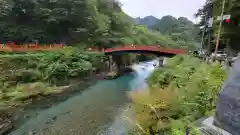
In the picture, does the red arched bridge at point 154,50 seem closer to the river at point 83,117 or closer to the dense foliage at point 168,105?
the river at point 83,117

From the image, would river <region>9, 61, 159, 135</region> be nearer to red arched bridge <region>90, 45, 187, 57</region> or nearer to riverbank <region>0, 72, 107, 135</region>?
riverbank <region>0, 72, 107, 135</region>

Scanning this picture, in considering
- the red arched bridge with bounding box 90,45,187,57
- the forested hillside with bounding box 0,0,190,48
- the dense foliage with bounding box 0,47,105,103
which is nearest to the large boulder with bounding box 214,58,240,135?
the dense foliage with bounding box 0,47,105,103

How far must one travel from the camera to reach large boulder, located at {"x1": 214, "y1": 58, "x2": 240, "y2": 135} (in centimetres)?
476

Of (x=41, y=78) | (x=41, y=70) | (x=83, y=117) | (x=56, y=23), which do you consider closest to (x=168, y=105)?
(x=83, y=117)

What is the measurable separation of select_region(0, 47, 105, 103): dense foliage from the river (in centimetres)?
292

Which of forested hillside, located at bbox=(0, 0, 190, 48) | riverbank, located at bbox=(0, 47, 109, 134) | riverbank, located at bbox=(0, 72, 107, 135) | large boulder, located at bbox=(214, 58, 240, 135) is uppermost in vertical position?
forested hillside, located at bbox=(0, 0, 190, 48)

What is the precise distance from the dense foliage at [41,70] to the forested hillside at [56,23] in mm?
6475

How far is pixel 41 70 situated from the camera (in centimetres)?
2439

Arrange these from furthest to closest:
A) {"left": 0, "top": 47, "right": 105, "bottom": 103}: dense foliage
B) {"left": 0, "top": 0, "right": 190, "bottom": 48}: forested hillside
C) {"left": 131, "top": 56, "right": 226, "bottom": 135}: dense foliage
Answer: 1. {"left": 0, "top": 0, "right": 190, "bottom": 48}: forested hillside
2. {"left": 0, "top": 47, "right": 105, "bottom": 103}: dense foliage
3. {"left": 131, "top": 56, "right": 226, "bottom": 135}: dense foliage

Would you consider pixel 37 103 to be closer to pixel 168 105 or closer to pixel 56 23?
pixel 168 105

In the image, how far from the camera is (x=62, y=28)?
124ft

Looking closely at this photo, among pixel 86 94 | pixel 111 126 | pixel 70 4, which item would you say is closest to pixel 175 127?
pixel 111 126

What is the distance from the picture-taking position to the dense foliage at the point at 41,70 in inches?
744

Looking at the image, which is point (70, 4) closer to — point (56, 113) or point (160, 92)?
point (56, 113)
